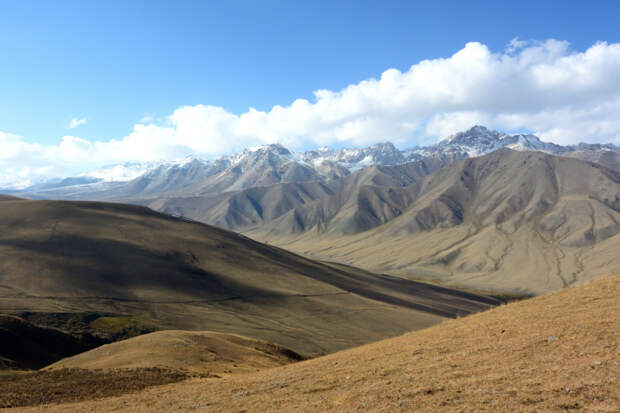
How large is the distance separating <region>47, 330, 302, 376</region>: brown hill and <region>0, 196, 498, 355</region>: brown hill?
82.2ft

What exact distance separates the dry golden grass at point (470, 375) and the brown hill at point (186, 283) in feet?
134

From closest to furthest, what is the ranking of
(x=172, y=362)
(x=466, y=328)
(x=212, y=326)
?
1. (x=466, y=328)
2. (x=172, y=362)
3. (x=212, y=326)

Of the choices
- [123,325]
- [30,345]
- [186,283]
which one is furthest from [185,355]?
[186,283]

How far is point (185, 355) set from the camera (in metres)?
31.3

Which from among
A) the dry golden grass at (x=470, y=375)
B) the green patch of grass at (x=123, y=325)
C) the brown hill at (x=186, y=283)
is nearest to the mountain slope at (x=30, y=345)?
the green patch of grass at (x=123, y=325)

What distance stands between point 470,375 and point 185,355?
22666 millimetres

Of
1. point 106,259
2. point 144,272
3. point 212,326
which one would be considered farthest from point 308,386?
point 106,259

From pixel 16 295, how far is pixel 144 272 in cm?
2490

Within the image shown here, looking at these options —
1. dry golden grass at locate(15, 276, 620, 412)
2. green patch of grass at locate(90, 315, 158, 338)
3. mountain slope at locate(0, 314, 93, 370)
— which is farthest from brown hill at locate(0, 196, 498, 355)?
dry golden grass at locate(15, 276, 620, 412)

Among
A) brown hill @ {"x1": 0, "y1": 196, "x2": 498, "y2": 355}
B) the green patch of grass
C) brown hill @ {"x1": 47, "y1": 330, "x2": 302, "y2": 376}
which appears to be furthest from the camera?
brown hill @ {"x1": 0, "y1": 196, "x2": 498, "y2": 355}

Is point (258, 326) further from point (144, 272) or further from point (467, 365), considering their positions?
point (467, 365)

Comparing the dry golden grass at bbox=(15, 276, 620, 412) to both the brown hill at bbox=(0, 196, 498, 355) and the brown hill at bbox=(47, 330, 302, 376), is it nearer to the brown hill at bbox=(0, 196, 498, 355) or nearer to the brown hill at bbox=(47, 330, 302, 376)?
the brown hill at bbox=(47, 330, 302, 376)

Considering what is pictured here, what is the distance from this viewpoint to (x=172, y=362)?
95.5 ft

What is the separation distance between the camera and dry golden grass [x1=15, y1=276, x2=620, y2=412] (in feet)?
41.2
